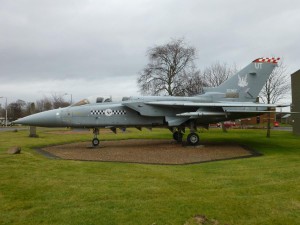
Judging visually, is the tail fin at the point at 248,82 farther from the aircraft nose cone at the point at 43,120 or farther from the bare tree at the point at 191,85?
the bare tree at the point at 191,85

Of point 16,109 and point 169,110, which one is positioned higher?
point 16,109

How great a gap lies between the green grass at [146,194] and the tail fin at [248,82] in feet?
28.0

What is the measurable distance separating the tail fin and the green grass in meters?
8.55

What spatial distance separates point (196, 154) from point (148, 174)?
16.7 ft

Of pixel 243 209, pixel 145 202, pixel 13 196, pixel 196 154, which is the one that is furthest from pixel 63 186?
pixel 196 154

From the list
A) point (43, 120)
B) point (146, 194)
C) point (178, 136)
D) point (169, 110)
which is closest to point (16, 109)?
point (43, 120)

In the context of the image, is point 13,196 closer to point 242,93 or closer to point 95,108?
point 95,108

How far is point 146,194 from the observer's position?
20.5ft

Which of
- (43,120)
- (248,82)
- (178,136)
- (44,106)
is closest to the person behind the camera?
(43,120)

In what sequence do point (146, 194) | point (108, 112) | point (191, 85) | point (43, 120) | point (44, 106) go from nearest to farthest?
point (146, 194), point (43, 120), point (108, 112), point (191, 85), point (44, 106)

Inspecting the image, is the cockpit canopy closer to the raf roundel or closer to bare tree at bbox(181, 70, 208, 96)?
the raf roundel

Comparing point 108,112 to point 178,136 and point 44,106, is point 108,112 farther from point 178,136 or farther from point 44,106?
point 44,106

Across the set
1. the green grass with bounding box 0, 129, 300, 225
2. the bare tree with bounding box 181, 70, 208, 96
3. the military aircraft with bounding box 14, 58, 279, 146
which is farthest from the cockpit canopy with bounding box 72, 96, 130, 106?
the bare tree with bounding box 181, 70, 208, 96

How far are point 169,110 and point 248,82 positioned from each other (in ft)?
15.4
